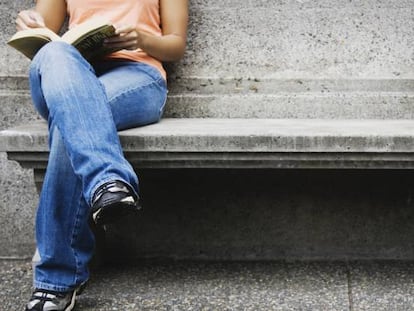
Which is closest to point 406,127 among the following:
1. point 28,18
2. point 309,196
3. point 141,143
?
point 309,196

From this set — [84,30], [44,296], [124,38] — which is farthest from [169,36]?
[44,296]

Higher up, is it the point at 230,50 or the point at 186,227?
the point at 230,50

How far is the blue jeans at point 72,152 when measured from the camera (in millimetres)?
2400

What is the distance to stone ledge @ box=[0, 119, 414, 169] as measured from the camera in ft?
9.02

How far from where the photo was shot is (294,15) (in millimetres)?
3539

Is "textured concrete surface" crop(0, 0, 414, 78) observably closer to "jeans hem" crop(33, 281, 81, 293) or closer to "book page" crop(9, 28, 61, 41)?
"book page" crop(9, 28, 61, 41)

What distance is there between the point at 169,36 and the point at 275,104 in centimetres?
63

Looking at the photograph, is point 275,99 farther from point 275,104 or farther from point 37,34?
point 37,34

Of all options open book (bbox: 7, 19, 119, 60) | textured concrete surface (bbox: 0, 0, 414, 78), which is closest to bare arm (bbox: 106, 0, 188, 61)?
open book (bbox: 7, 19, 119, 60)

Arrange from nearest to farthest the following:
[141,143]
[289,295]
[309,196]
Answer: [141,143]
[289,295]
[309,196]

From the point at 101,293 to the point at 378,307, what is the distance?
1.13 metres

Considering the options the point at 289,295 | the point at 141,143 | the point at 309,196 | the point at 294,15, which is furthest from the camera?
the point at 294,15

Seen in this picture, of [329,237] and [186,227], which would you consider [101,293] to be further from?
[329,237]

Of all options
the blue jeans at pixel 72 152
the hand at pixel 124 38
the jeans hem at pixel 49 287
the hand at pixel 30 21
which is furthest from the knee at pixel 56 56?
the jeans hem at pixel 49 287
